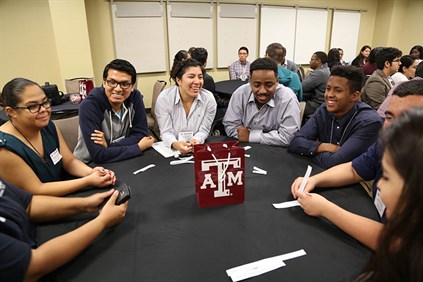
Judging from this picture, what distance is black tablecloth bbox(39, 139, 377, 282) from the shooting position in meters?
0.85

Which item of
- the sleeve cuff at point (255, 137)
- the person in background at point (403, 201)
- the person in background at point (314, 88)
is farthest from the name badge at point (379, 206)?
the person in background at point (314, 88)

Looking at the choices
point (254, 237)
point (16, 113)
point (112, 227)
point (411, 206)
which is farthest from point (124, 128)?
point (411, 206)

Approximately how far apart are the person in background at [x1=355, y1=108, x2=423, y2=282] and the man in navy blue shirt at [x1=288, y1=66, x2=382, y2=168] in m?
1.02

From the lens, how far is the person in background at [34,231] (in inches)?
29.8

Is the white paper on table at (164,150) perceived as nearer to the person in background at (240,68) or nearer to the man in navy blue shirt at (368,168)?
the man in navy blue shirt at (368,168)

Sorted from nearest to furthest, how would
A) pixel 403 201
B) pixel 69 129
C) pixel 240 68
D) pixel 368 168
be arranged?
1. pixel 403 201
2. pixel 368 168
3. pixel 69 129
4. pixel 240 68

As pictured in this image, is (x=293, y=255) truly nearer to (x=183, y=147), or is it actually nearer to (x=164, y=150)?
(x=183, y=147)

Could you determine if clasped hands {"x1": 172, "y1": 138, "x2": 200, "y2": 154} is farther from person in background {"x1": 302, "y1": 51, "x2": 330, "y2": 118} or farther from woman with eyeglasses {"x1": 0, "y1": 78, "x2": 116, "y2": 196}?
person in background {"x1": 302, "y1": 51, "x2": 330, "y2": 118}

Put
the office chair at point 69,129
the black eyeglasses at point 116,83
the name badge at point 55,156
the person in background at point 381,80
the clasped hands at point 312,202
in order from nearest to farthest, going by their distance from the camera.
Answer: the clasped hands at point 312,202 < the name badge at point 55,156 < the black eyeglasses at point 116,83 < the office chair at point 69,129 < the person in background at point 381,80

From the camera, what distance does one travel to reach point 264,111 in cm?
229

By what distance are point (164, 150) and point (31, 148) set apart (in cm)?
79

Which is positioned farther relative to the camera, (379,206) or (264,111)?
(264,111)

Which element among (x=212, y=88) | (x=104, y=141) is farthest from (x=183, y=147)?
(x=212, y=88)

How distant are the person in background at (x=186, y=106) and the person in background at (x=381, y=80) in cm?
221
